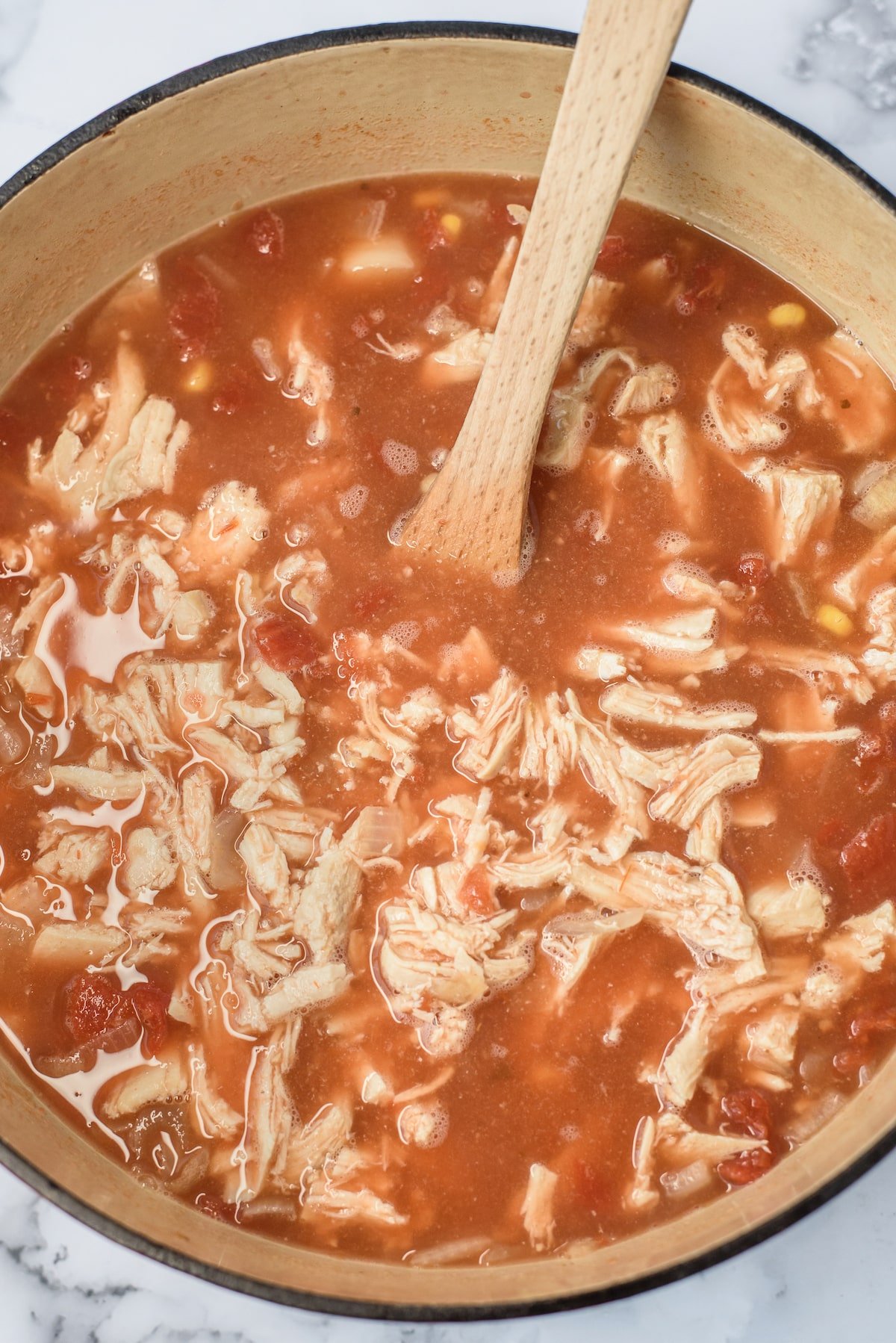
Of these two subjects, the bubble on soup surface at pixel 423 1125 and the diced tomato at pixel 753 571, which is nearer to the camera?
the bubble on soup surface at pixel 423 1125

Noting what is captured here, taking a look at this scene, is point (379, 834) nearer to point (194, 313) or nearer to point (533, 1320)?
point (533, 1320)

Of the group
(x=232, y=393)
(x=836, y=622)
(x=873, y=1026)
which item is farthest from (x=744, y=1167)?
(x=232, y=393)

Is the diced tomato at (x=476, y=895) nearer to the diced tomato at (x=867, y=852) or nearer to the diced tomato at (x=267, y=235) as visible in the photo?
the diced tomato at (x=867, y=852)

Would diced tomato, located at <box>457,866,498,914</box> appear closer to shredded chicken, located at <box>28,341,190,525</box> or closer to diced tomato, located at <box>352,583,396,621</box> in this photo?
diced tomato, located at <box>352,583,396,621</box>

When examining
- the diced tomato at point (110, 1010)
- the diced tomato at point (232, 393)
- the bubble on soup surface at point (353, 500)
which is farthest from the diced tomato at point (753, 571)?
the diced tomato at point (110, 1010)

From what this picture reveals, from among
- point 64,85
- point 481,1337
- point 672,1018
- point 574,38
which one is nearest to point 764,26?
point 574,38

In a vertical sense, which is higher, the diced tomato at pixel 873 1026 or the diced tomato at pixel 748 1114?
the diced tomato at pixel 873 1026
